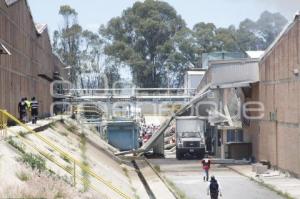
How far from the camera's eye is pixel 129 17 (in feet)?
A: 371

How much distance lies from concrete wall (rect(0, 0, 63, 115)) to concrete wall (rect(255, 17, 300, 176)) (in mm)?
15164

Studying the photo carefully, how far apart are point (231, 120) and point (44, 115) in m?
15.3

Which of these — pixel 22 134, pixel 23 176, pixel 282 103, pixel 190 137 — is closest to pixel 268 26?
Result: pixel 190 137

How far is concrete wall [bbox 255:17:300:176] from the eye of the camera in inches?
1348

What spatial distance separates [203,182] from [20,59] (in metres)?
13.3

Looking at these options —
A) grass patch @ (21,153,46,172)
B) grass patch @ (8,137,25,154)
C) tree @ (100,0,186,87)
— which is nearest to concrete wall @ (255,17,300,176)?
grass patch @ (8,137,25,154)

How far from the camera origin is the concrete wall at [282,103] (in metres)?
34.2

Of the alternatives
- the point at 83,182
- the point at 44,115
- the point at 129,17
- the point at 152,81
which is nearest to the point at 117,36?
the point at 129,17

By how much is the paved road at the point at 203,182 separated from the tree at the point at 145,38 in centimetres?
6141

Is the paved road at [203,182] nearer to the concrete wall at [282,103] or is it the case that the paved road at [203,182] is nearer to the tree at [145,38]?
the concrete wall at [282,103]

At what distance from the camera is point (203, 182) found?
34.2 meters

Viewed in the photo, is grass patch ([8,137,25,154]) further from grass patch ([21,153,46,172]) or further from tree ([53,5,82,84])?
tree ([53,5,82,84])

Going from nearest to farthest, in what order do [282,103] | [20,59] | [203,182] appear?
1. [203,182]
2. [282,103]
3. [20,59]

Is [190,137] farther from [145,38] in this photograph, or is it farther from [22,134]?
[145,38]
